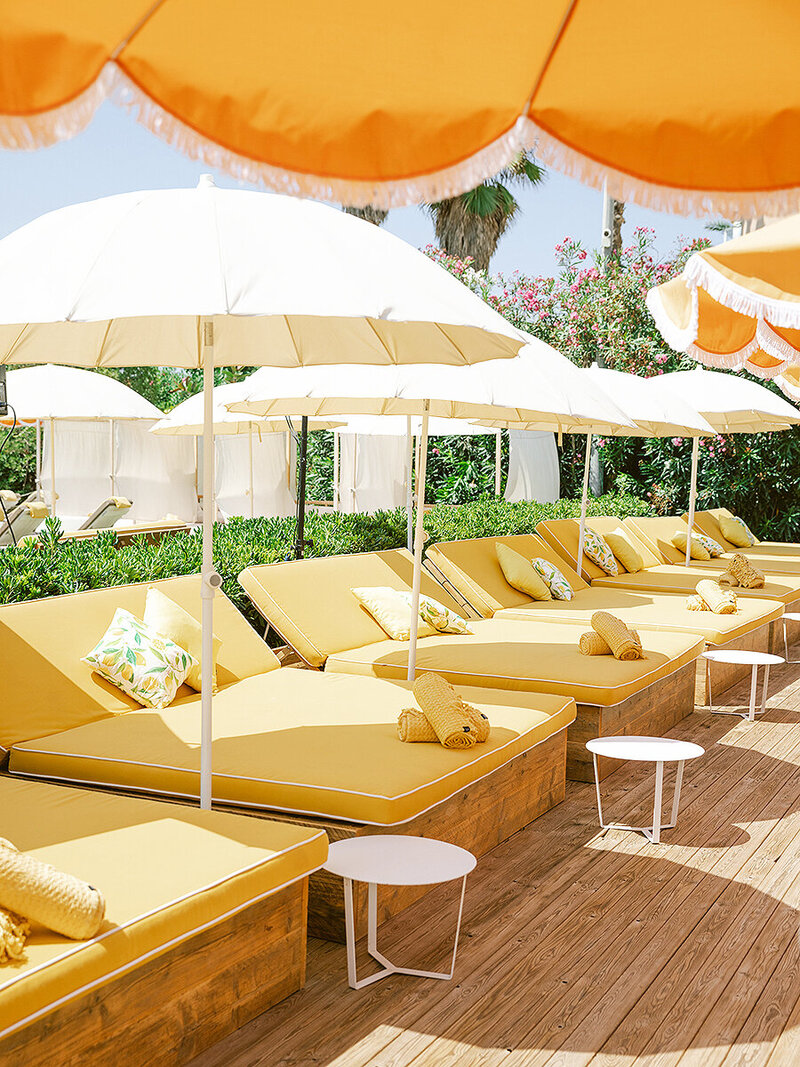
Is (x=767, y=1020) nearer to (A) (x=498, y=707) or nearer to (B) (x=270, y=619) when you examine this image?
(A) (x=498, y=707)

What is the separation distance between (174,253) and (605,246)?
584 inches

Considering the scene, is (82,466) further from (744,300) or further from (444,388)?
(744,300)

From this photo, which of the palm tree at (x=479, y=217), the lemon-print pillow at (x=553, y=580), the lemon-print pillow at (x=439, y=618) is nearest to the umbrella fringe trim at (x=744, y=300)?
the lemon-print pillow at (x=439, y=618)

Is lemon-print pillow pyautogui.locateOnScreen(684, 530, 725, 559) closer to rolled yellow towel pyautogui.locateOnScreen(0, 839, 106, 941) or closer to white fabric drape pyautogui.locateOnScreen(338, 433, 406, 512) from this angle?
white fabric drape pyautogui.locateOnScreen(338, 433, 406, 512)

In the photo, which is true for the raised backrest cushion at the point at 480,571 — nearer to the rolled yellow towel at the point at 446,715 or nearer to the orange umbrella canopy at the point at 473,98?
the rolled yellow towel at the point at 446,715

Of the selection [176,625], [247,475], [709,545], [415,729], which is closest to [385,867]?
[415,729]

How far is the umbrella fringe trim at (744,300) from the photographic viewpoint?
318 centimetres

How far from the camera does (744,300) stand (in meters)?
3.24

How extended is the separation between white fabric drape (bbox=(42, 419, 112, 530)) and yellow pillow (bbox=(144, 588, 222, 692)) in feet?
43.0

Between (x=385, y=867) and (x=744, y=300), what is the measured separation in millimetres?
2041

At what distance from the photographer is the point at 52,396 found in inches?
457

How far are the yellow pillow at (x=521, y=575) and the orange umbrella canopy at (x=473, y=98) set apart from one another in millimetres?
6217

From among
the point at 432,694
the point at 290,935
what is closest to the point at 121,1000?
the point at 290,935

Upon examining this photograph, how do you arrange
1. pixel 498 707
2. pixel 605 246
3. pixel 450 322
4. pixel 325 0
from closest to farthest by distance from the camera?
pixel 325 0 → pixel 450 322 → pixel 498 707 → pixel 605 246
